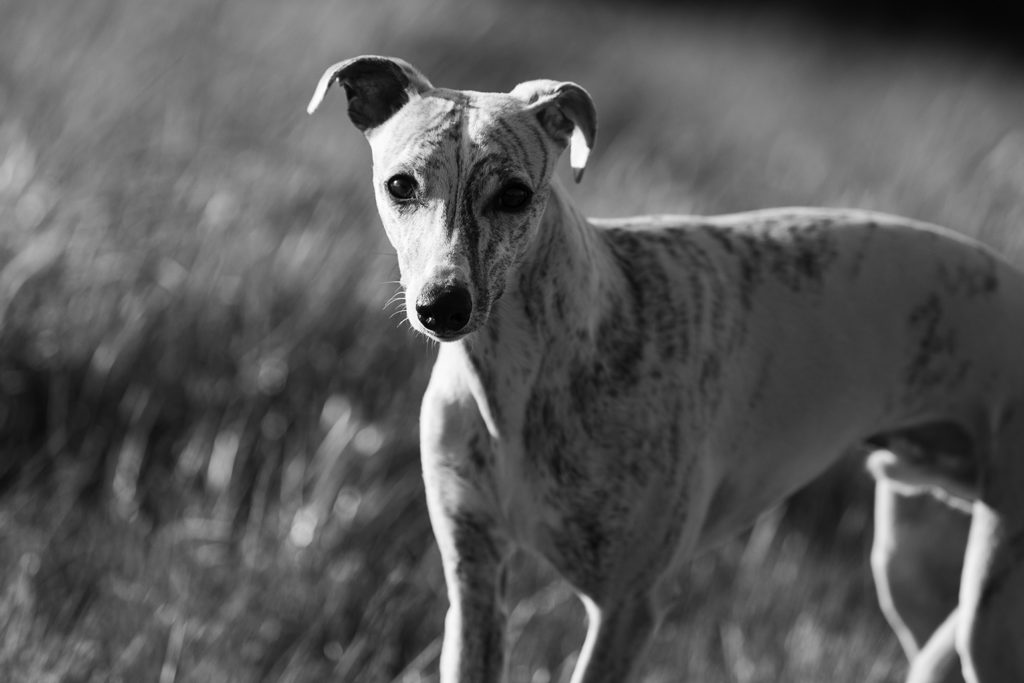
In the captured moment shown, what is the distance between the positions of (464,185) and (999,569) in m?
1.54

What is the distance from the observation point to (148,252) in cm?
504

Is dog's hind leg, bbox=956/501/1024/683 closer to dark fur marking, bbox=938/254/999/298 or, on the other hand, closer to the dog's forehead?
dark fur marking, bbox=938/254/999/298

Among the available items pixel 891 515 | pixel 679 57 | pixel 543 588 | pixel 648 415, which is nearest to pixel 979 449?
pixel 891 515

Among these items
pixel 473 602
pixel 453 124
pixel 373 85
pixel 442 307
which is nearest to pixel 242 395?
pixel 473 602

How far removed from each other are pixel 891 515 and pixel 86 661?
2.04 metres

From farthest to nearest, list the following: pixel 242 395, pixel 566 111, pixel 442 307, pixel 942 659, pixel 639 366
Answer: pixel 242 395 < pixel 942 659 < pixel 639 366 < pixel 566 111 < pixel 442 307

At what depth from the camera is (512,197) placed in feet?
8.82

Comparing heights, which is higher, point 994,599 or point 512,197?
point 512,197

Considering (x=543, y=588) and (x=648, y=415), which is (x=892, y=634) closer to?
(x=543, y=588)

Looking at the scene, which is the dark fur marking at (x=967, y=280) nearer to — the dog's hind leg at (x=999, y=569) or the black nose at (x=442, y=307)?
the dog's hind leg at (x=999, y=569)

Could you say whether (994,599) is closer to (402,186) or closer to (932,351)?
(932,351)

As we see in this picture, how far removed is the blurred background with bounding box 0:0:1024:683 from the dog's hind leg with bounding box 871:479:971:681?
518mm

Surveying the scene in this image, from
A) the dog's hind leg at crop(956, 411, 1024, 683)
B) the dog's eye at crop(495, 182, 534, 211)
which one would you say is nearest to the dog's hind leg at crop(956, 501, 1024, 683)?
the dog's hind leg at crop(956, 411, 1024, 683)

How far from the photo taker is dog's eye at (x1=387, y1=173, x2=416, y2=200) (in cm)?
268
